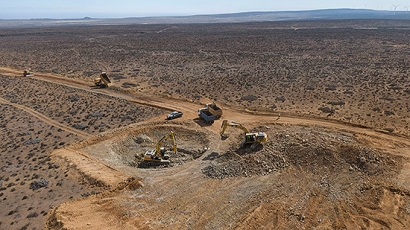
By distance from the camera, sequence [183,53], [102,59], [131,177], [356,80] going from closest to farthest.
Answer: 1. [131,177]
2. [356,80]
3. [102,59]
4. [183,53]

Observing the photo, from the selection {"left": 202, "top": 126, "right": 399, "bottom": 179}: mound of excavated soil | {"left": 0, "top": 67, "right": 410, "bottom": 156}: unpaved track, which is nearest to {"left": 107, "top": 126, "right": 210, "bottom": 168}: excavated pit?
{"left": 0, "top": 67, "right": 410, "bottom": 156}: unpaved track

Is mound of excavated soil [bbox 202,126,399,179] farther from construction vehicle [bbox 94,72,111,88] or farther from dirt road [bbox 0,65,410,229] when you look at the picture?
construction vehicle [bbox 94,72,111,88]

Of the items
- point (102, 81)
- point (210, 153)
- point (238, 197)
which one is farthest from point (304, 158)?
point (102, 81)

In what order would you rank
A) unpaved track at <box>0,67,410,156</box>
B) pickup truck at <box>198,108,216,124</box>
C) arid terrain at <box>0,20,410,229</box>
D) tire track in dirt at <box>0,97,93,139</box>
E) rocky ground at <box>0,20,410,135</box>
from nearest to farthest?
1. arid terrain at <box>0,20,410,229</box>
2. unpaved track at <box>0,67,410,156</box>
3. tire track in dirt at <box>0,97,93,139</box>
4. pickup truck at <box>198,108,216,124</box>
5. rocky ground at <box>0,20,410,135</box>

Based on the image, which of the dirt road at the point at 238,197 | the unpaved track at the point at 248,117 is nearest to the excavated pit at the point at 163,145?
the dirt road at the point at 238,197

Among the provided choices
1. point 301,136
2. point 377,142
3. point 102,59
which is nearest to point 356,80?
point 377,142

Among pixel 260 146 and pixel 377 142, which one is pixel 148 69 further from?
A: pixel 377 142
